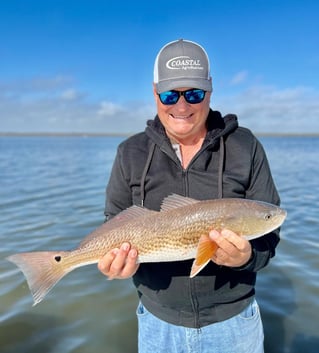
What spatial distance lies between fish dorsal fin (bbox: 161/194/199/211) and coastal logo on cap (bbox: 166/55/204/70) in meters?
1.09

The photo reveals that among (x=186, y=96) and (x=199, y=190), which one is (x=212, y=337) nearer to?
(x=199, y=190)

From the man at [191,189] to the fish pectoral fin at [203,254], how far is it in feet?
0.42

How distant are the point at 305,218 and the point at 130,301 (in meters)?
7.47

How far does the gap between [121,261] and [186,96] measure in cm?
152

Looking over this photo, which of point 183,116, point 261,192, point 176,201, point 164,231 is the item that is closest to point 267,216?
point 261,192

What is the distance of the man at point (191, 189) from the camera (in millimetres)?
3193

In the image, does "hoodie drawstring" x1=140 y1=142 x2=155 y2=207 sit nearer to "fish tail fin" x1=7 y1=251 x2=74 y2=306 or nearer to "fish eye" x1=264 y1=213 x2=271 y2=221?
"fish tail fin" x1=7 y1=251 x2=74 y2=306

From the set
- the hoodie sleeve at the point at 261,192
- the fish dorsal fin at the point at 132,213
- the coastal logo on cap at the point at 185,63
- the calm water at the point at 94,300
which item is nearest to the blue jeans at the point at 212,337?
the hoodie sleeve at the point at 261,192

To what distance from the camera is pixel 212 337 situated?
3.23 metres

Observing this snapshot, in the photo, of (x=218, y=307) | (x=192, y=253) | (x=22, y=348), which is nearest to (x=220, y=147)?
(x=192, y=253)

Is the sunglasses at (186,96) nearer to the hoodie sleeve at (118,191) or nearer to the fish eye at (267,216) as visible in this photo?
the hoodie sleeve at (118,191)

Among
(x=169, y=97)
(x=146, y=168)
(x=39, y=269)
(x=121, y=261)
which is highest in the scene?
(x=169, y=97)

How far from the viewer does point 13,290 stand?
7.46 metres

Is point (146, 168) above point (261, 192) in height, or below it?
above
